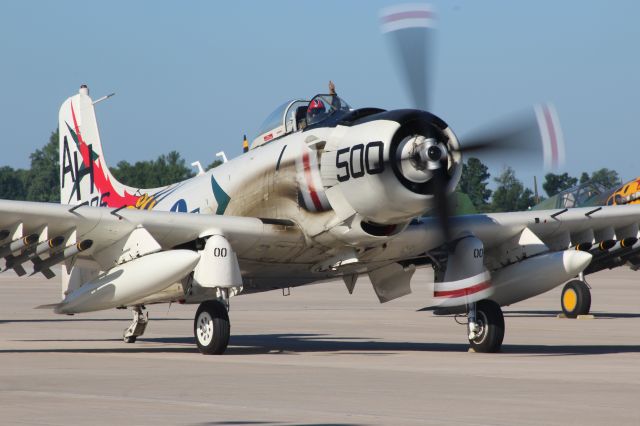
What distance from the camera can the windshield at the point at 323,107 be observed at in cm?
1558

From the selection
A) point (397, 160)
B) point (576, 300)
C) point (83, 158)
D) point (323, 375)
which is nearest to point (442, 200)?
point (397, 160)

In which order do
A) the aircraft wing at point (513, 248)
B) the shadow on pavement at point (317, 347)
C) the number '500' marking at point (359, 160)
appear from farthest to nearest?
1. the shadow on pavement at point (317, 347)
2. the aircraft wing at point (513, 248)
3. the number '500' marking at point (359, 160)

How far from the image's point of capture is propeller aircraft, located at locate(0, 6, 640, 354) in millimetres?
14219

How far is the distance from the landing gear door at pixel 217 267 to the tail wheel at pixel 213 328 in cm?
52

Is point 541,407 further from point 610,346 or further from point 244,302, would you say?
point 244,302

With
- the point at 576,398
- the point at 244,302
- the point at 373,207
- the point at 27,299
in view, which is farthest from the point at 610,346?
the point at 27,299

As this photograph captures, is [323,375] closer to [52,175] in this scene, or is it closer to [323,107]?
[323,107]

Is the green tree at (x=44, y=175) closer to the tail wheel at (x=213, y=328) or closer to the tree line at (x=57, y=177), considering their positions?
the tree line at (x=57, y=177)

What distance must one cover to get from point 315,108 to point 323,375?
14.6ft

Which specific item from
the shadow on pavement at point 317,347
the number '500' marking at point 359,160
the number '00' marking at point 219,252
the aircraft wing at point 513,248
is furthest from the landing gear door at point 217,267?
the aircraft wing at point 513,248

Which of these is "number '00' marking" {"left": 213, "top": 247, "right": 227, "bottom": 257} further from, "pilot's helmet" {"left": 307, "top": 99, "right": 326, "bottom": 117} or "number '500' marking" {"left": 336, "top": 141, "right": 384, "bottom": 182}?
"pilot's helmet" {"left": 307, "top": 99, "right": 326, "bottom": 117}

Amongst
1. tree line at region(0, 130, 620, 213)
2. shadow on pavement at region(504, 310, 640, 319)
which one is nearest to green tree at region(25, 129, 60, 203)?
tree line at region(0, 130, 620, 213)

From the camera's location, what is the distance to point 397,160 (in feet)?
45.8

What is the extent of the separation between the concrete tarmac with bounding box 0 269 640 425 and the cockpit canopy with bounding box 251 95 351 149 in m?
3.11
